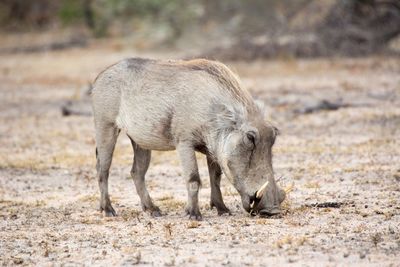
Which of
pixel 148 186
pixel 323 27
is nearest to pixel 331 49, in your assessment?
pixel 323 27

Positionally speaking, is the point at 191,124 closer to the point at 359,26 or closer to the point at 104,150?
the point at 104,150

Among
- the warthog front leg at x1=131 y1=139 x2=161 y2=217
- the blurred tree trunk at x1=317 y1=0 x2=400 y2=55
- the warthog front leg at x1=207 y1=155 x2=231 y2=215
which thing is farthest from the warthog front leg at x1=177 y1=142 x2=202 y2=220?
the blurred tree trunk at x1=317 y1=0 x2=400 y2=55

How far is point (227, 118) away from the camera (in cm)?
696

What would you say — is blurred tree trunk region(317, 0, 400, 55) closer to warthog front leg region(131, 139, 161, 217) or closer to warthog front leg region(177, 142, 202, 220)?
warthog front leg region(131, 139, 161, 217)

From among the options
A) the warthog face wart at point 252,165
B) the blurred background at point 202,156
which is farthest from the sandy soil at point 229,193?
the warthog face wart at point 252,165

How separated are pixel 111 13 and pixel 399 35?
10.4 metres

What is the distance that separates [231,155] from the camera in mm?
6898

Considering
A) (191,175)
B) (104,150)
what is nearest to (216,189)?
(191,175)

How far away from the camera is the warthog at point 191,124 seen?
6.88 metres

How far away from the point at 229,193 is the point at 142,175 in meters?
0.96

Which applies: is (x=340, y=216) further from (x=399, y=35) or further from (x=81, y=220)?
(x=399, y=35)

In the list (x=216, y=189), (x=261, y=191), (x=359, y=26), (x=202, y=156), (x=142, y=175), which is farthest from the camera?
(x=359, y=26)

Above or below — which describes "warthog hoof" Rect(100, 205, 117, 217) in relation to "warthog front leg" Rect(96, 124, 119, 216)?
below

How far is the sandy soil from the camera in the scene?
19.7ft
